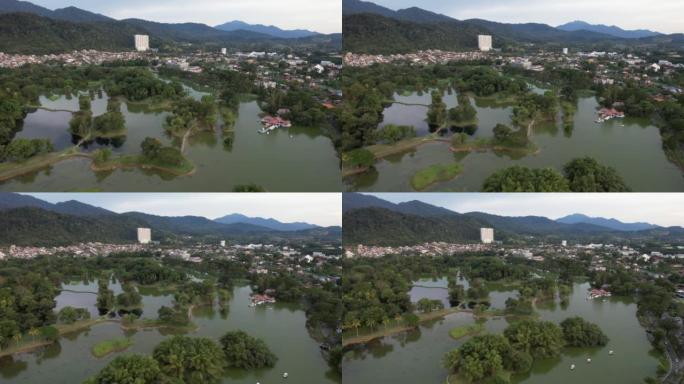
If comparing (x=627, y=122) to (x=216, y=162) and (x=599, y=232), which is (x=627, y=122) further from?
(x=216, y=162)

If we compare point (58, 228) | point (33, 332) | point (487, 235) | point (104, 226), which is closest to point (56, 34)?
point (58, 228)

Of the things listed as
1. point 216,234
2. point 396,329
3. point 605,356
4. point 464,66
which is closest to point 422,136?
point 464,66

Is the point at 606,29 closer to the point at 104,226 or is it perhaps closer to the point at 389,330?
the point at 389,330

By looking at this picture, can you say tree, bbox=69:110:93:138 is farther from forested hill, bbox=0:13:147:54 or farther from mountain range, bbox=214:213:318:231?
mountain range, bbox=214:213:318:231

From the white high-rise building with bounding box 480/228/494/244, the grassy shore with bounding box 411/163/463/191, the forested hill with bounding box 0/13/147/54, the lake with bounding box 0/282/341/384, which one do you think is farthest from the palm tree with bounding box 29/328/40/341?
the white high-rise building with bounding box 480/228/494/244

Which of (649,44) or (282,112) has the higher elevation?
(649,44)

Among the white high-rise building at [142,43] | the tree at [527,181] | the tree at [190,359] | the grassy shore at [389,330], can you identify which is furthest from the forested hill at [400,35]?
the tree at [190,359]

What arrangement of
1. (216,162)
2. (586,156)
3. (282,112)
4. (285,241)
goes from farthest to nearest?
(285,241) → (282,112) → (216,162) → (586,156)
